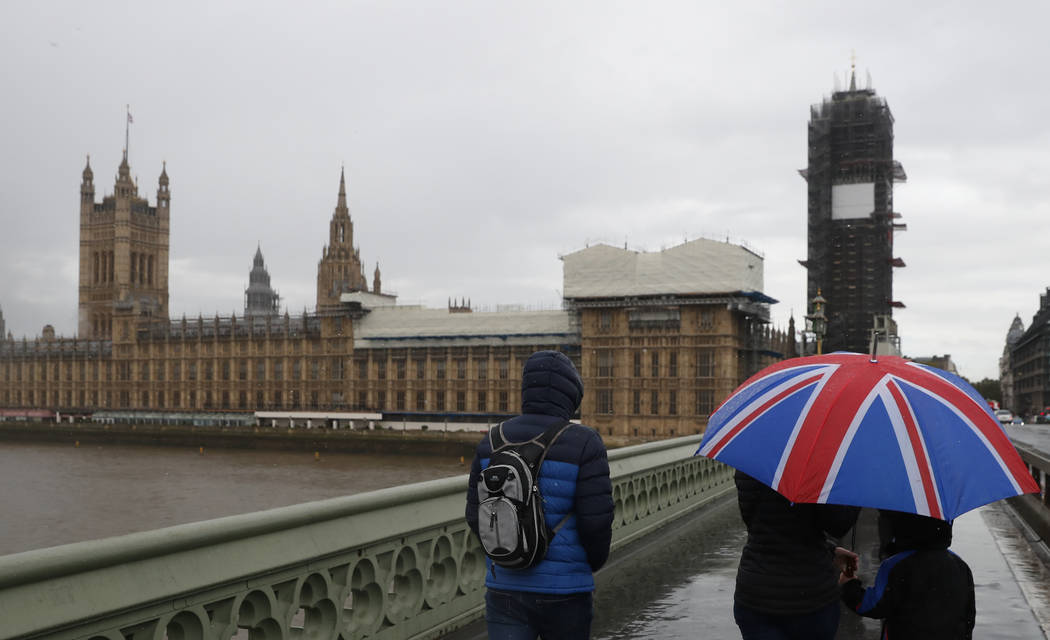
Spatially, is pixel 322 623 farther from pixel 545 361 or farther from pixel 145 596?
pixel 545 361

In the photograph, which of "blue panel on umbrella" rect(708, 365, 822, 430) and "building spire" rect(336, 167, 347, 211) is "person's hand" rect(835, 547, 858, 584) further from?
"building spire" rect(336, 167, 347, 211)

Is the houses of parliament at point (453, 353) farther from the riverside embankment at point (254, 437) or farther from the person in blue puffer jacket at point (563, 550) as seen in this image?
the person in blue puffer jacket at point (563, 550)

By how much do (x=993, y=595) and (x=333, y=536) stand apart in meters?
5.00

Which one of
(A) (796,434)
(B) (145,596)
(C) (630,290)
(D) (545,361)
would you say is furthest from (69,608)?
(C) (630,290)

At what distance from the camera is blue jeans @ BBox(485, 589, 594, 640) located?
11.7ft

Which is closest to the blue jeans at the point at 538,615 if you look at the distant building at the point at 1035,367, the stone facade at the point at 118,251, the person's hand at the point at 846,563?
the person's hand at the point at 846,563

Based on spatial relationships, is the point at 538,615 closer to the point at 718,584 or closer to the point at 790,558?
the point at 790,558

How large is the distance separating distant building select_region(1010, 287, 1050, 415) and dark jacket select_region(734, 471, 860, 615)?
11189 centimetres

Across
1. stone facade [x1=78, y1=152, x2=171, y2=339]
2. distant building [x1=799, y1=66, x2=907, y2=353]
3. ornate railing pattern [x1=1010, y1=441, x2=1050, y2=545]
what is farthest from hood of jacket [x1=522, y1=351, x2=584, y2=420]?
stone facade [x1=78, y1=152, x2=171, y2=339]

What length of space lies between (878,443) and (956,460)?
254 millimetres

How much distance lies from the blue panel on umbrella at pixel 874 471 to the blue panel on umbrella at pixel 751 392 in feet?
1.44

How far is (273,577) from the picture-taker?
4.16 metres

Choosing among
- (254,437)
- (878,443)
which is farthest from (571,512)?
(254,437)

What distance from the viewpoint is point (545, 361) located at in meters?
3.81
